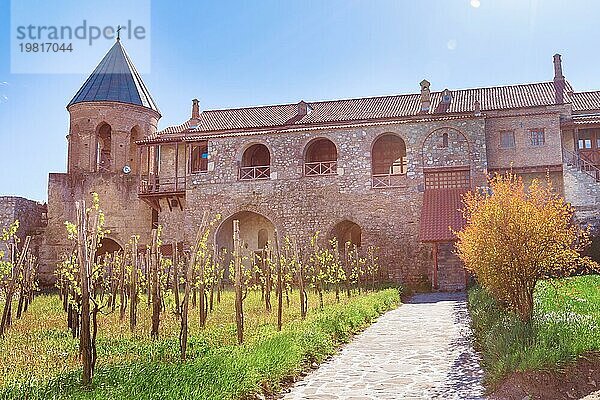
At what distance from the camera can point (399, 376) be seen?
695 cm

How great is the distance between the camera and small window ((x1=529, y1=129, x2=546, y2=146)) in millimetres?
23078

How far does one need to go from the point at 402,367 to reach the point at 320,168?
57.4ft

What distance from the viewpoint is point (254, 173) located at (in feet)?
82.2

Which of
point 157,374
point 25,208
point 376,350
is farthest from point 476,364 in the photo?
point 25,208

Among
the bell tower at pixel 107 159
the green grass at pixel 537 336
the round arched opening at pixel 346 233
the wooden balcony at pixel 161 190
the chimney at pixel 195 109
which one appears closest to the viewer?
the green grass at pixel 537 336

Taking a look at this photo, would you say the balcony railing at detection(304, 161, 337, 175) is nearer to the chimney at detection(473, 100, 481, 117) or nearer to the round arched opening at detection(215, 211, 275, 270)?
the round arched opening at detection(215, 211, 275, 270)

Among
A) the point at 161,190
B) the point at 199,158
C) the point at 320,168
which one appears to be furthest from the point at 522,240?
the point at 199,158

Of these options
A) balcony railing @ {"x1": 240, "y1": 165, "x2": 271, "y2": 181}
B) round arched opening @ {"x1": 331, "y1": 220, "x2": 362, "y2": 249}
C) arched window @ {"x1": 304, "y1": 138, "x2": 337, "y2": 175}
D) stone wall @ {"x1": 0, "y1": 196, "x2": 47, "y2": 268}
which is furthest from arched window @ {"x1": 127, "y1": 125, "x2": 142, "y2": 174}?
round arched opening @ {"x1": 331, "y1": 220, "x2": 362, "y2": 249}

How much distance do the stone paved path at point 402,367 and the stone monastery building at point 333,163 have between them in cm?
1066

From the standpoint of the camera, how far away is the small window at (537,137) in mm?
23078

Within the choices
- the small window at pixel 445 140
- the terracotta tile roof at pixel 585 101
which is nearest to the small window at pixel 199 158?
the small window at pixel 445 140

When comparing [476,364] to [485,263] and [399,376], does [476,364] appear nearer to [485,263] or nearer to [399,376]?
[399,376]

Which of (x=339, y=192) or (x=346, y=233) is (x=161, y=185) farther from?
(x=346, y=233)

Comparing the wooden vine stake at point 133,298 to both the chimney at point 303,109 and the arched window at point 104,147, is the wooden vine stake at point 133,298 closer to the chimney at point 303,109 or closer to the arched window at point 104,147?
the chimney at point 303,109
